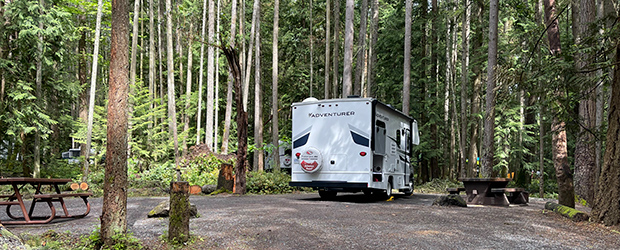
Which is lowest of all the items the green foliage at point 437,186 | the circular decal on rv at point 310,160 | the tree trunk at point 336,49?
the green foliage at point 437,186

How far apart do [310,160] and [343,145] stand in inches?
40.0

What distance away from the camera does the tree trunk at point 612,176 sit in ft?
27.7

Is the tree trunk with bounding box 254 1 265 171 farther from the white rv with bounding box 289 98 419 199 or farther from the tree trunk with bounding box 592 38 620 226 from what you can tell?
the tree trunk with bounding box 592 38 620 226

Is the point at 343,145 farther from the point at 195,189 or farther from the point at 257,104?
the point at 257,104

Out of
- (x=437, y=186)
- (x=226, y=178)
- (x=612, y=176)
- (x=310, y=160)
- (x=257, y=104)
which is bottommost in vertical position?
(x=437, y=186)

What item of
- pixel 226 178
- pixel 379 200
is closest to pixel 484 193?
pixel 379 200

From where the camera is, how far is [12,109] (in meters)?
16.5

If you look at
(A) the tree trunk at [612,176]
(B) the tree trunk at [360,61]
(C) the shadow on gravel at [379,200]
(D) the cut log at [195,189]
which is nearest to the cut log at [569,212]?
(A) the tree trunk at [612,176]

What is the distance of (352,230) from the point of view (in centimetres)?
718

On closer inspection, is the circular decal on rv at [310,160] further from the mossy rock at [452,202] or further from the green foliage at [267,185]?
the green foliage at [267,185]

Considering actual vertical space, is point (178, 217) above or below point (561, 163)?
below

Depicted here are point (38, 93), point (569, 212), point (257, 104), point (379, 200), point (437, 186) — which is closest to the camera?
point (569, 212)

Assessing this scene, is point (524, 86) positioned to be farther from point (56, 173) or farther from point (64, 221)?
point (56, 173)

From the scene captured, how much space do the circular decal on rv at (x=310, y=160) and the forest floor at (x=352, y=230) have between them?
305 centimetres
